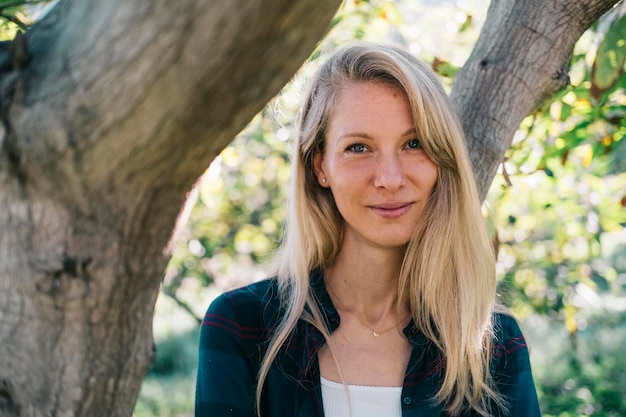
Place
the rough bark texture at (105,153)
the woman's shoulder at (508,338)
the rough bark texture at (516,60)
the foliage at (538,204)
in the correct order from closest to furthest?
1. the rough bark texture at (105,153)
2. the rough bark texture at (516,60)
3. the woman's shoulder at (508,338)
4. the foliage at (538,204)

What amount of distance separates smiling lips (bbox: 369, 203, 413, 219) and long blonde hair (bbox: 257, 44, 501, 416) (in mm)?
140

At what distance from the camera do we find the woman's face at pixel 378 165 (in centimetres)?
217

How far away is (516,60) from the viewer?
2143 mm

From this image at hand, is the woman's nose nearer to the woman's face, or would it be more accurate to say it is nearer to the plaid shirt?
the woman's face

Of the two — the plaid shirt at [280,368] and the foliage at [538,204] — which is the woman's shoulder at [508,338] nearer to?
the plaid shirt at [280,368]

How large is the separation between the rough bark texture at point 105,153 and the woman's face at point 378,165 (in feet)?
3.87

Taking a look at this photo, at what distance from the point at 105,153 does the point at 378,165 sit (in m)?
1.29

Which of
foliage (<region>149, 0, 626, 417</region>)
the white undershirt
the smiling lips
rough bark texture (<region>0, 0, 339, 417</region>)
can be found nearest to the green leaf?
foliage (<region>149, 0, 626, 417</region>)

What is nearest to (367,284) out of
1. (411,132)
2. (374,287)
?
(374,287)

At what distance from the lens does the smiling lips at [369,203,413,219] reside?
2199 mm

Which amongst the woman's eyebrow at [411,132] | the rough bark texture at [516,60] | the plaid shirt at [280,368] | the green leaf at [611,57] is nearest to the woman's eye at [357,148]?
the woman's eyebrow at [411,132]

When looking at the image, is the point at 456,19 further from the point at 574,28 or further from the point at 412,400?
the point at 412,400

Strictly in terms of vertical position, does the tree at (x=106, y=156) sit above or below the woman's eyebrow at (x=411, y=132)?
below

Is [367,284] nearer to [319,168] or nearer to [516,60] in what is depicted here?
[319,168]
